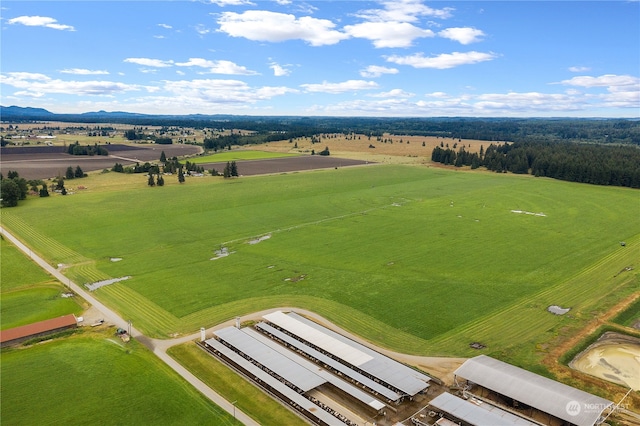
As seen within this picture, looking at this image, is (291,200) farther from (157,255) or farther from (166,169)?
(166,169)

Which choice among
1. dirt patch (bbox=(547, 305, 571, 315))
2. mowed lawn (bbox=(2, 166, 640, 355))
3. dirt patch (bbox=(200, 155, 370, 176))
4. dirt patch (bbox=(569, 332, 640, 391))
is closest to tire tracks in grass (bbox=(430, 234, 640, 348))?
mowed lawn (bbox=(2, 166, 640, 355))

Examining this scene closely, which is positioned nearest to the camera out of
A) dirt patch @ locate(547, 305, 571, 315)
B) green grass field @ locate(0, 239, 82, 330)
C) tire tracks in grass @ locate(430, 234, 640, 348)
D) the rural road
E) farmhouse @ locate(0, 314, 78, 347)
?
the rural road

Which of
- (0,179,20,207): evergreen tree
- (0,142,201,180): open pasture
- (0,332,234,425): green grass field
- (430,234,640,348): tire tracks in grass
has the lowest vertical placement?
(0,332,234,425): green grass field

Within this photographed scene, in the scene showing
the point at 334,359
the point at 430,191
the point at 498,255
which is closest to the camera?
the point at 334,359

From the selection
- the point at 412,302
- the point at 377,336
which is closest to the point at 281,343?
the point at 377,336

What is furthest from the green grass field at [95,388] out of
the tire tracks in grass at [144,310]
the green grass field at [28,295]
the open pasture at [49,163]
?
the open pasture at [49,163]

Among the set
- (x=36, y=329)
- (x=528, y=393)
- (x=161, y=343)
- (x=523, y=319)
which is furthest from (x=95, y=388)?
(x=523, y=319)

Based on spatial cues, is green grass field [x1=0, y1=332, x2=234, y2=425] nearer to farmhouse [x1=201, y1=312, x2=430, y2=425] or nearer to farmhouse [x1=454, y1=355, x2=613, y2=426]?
farmhouse [x1=201, y1=312, x2=430, y2=425]
